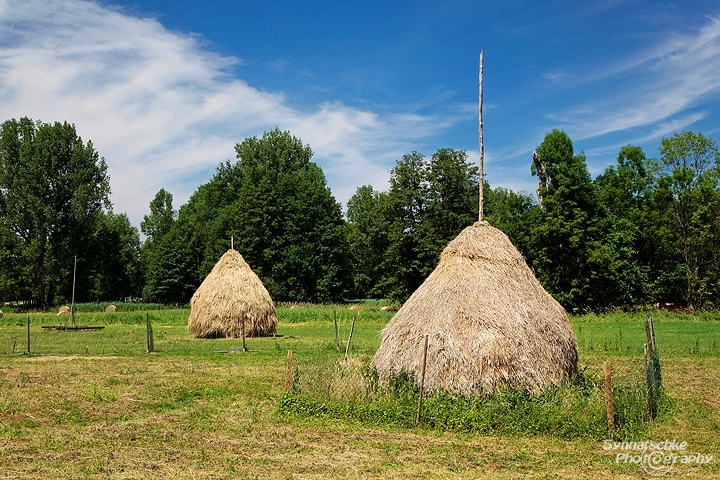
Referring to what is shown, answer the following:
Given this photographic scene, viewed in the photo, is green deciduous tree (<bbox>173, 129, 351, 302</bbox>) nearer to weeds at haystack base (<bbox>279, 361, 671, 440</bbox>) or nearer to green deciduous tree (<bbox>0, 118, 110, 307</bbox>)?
green deciduous tree (<bbox>0, 118, 110, 307</bbox>)

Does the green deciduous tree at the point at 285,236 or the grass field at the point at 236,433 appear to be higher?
the green deciduous tree at the point at 285,236

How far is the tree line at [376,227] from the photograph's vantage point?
152 feet

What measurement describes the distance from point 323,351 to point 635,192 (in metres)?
43.4

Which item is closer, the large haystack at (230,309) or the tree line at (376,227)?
the large haystack at (230,309)

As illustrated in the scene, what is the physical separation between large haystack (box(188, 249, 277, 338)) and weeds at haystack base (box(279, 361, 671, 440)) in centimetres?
1649

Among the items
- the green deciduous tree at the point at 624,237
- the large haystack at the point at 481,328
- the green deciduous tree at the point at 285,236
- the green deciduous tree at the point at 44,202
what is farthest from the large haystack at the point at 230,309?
the green deciduous tree at the point at 44,202

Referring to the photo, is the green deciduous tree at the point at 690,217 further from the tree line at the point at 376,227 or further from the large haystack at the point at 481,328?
the large haystack at the point at 481,328

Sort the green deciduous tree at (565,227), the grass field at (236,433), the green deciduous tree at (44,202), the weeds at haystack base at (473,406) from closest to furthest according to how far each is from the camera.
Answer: the grass field at (236,433) → the weeds at haystack base at (473,406) → the green deciduous tree at (565,227) → the green deciduous tree at (44,202)

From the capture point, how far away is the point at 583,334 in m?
28.9

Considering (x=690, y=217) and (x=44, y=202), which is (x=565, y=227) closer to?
(x=690, y=217)

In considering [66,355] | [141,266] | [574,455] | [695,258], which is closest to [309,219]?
[141,266]

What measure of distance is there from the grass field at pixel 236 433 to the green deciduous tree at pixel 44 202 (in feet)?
135

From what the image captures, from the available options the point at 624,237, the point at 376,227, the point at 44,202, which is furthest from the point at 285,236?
the point at 624,237

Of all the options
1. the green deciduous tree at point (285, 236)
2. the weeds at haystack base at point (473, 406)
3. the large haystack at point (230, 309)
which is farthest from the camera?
the green deciduous tree at point (285, 236)
